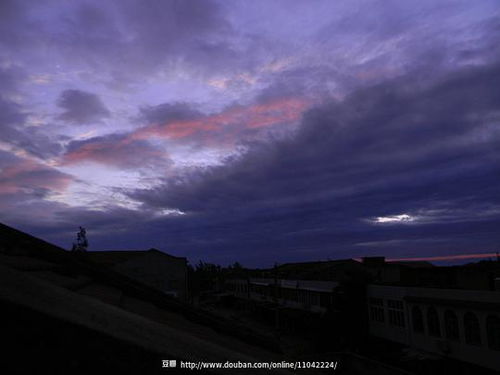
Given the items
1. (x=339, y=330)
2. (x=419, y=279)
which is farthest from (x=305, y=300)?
(x=419, y=279)

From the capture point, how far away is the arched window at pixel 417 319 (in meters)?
22.7

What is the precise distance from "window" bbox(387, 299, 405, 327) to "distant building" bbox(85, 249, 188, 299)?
19.5 m

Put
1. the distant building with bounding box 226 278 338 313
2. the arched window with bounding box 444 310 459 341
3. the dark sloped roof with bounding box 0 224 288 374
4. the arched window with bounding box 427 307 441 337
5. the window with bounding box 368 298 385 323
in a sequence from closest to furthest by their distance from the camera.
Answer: the dark sloped roof with bounding box 0 224 288 374
the arched window with bounding box 444 310 459 341
the arched window with bounding box 427 307 441 337
the window with bounding box 368 298 385 323
the distant building with bounding box 226 278 338 313

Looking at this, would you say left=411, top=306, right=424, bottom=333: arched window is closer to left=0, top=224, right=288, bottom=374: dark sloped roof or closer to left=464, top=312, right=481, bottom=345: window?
left=464, top=312, right=481, bottom=345: window

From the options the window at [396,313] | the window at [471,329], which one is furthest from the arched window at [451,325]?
the window at [396,313]

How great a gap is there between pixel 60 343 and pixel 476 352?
2329 cm

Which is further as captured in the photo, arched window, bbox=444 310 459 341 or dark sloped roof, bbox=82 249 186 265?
dark sloped roof, bbox=82 249 186 265

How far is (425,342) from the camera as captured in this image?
22.0 meters

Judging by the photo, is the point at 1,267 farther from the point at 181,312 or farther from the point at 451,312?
the point at 451,312

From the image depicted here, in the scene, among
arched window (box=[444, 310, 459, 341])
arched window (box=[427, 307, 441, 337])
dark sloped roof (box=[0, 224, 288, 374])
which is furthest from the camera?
arched window (box=[427, 307, 441, 337])

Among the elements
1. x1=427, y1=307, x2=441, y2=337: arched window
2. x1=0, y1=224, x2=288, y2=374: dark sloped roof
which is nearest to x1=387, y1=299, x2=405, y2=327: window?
x1=427, y1=307, x2=441, y2=337: arched window

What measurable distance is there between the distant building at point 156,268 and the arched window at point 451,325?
915 inches

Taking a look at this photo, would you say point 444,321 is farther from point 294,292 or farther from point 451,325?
point 294,292

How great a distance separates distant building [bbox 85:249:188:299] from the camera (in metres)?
33.3
